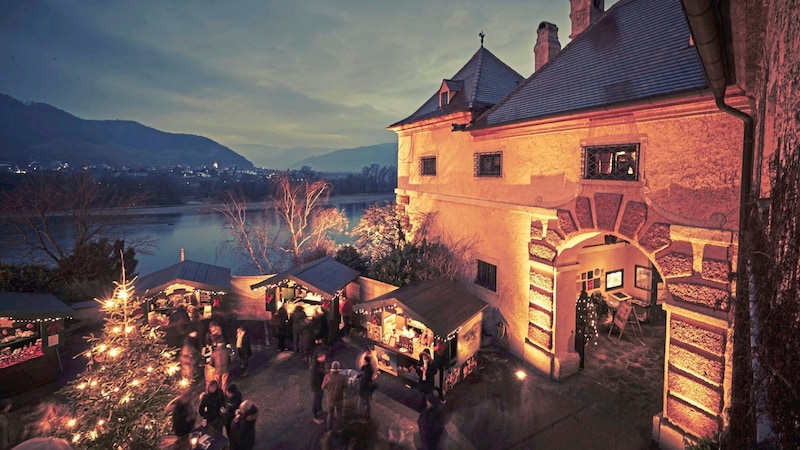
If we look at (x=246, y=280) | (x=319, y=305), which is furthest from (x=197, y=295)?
(x=319, y=305)

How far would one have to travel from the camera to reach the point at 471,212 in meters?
14.6

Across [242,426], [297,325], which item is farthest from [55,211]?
[242,426]

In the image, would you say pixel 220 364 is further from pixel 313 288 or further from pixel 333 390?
pixel 313 288

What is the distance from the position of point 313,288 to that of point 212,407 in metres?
5.59

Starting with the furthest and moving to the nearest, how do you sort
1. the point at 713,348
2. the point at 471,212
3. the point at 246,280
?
the point at 246,280, the point at 471,212, the point at 713,348

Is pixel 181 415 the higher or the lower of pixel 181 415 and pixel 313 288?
the lower

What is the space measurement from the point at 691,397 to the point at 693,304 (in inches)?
77.7

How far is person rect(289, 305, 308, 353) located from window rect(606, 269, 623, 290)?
509 inches

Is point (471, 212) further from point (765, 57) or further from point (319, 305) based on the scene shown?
point (765, 57)

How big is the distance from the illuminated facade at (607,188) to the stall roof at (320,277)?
485 cm

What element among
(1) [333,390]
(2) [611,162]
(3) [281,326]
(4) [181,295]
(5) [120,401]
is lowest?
(3) [281,326]

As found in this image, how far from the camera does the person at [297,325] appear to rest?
12.8 m

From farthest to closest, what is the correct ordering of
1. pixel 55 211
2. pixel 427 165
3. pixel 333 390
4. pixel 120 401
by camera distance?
1. pixel 55 211
2. pixel 427 165
3. pixel 333 390
4. pixel 120 401

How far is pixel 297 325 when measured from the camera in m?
12.9
